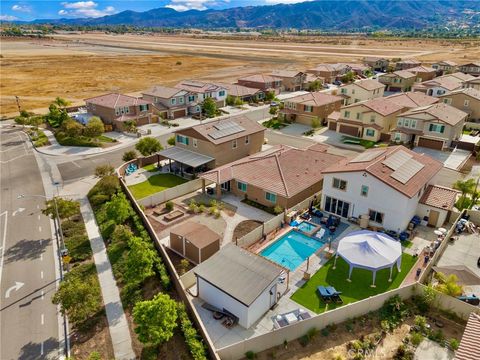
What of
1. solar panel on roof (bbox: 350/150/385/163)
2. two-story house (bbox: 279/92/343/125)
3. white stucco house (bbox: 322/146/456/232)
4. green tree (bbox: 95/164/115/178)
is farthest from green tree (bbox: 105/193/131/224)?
two-story house (bbox: 279/92/343/125)

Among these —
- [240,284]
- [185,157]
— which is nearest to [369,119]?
[185,157]

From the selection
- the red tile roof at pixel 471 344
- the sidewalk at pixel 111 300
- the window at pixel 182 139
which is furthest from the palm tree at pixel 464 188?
the sidewalk at pixel 111 300

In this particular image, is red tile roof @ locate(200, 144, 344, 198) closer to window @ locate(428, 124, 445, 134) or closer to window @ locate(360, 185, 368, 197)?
window @ locate(360, 185, 368, 197)

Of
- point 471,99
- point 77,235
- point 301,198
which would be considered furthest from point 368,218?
point 471,99

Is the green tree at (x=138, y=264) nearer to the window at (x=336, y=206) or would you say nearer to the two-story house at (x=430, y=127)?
the window at (x=336, y=206)

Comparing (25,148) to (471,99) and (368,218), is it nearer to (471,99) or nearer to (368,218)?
(368,218)

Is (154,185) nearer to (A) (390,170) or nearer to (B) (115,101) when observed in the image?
(A) (390,170)
